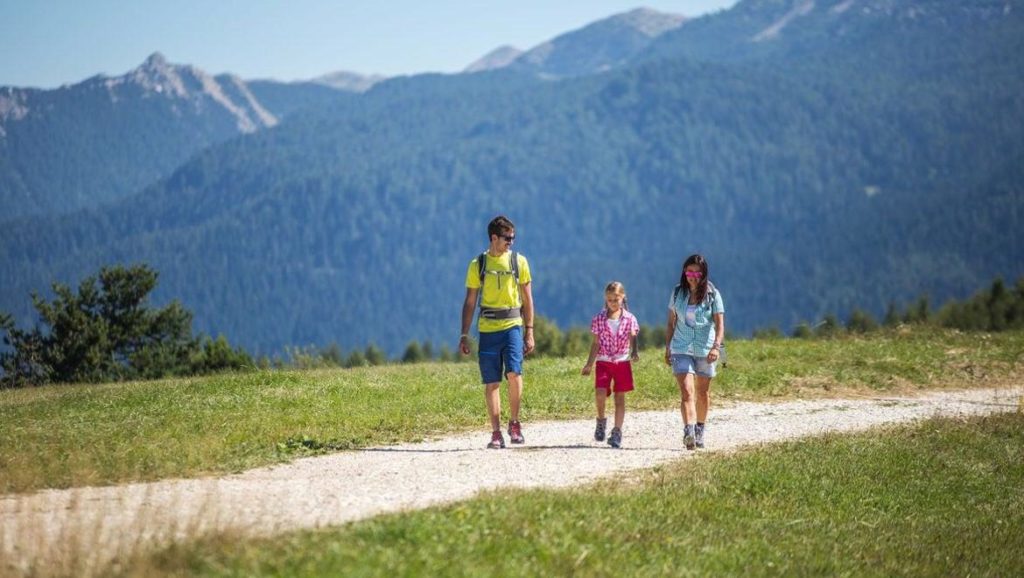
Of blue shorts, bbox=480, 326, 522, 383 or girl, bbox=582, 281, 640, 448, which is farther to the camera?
girl, bbox=582, 281, 640, 448

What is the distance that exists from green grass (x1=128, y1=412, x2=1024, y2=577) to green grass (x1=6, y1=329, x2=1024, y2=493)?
14.1ft

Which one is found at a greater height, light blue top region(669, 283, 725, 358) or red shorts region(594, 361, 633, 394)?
light blue top region(669, 283, 725, 358)

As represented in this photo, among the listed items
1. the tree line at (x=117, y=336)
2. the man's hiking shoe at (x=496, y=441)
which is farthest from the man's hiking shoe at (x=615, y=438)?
the tree line at (x=117, y=336)

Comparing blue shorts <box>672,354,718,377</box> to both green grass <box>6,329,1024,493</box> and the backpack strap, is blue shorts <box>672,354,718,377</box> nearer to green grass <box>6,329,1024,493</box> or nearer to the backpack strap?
the backpack strap

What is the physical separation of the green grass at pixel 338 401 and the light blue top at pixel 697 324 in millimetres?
3856

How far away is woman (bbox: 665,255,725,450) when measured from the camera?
56.3 ft

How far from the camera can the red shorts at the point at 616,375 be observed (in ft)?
57.4

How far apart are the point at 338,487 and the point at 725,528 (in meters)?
4.32

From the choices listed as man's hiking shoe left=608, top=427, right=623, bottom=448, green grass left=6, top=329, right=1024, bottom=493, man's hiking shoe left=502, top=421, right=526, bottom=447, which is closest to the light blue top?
man's hiking shoe left=608, top=427, right=623, bottom=448

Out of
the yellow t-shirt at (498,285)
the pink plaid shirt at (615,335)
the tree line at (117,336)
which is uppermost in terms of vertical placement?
the yellow t-shirt at (498,285)

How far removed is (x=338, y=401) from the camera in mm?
21312

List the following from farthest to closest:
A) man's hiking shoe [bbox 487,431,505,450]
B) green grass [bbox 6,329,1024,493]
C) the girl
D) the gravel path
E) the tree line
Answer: the tree line < the girl < man's hiking shoe [bbox 487,431,505,450] < green grass [bbox 6,329,1024,493] < the gravel path

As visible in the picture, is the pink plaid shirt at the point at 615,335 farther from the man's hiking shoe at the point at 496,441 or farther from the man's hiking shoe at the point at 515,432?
the man's hiking shoe at the point at 496,441

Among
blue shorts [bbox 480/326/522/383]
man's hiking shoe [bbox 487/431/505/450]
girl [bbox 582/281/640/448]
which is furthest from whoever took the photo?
girl [bbox 582/281/640/448]
